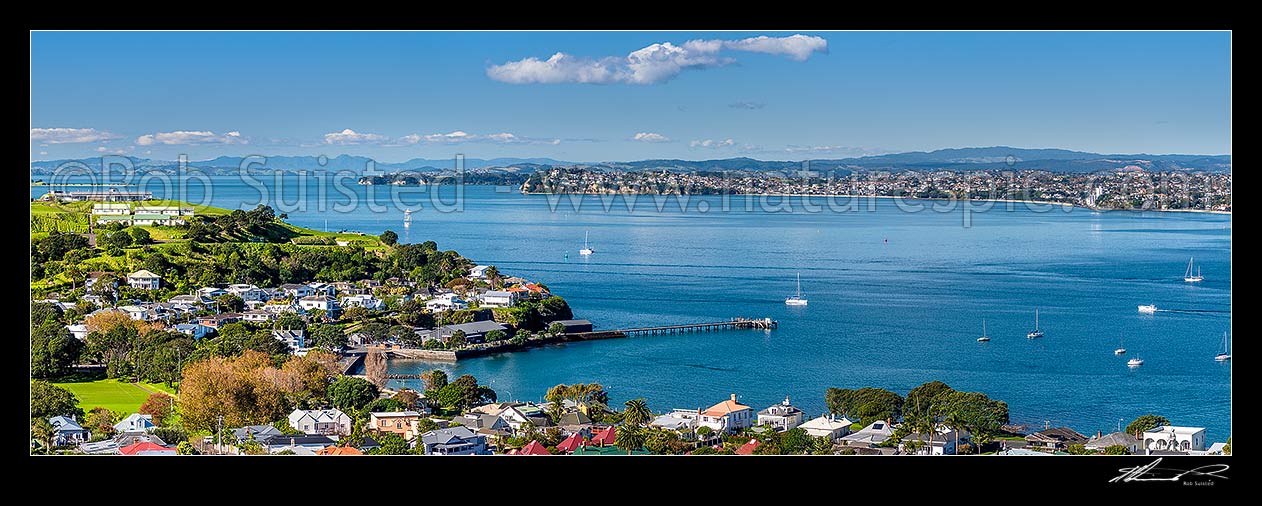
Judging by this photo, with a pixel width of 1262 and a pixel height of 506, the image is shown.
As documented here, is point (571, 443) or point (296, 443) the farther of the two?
point (571, 443)

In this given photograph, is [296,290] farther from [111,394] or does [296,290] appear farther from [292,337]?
[111,394]

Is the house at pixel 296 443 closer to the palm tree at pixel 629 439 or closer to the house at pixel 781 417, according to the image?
the palm tree at pixel 629 439

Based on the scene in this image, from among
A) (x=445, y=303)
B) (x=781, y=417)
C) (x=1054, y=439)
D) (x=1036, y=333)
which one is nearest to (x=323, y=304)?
(x=445, y=303)

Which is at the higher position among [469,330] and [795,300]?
[795,300]

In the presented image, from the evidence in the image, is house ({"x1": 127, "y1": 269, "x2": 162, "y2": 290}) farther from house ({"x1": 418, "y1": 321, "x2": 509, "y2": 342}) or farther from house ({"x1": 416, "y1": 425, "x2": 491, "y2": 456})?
house ({"x1": 416, "y1": 425, "x2": 491, "y2": 456})
